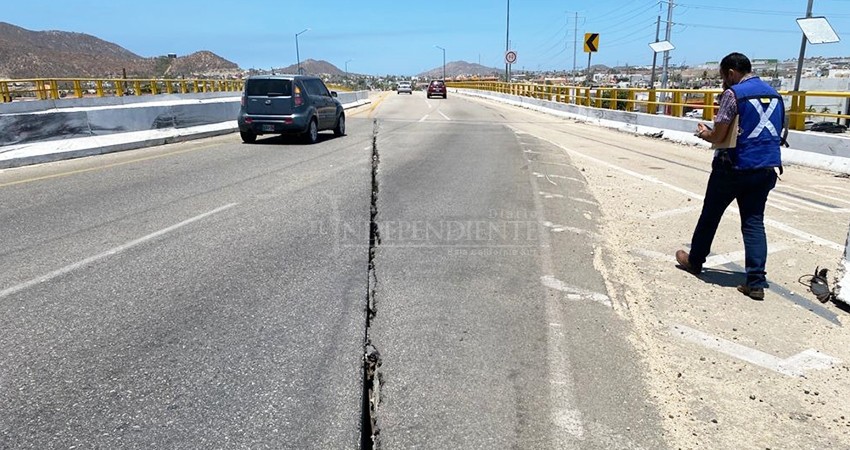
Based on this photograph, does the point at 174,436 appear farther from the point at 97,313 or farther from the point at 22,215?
the point at 22,215

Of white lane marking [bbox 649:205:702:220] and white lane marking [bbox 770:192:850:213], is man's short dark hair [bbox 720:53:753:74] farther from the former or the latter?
white lane marking [bbox 770:192:850:213]

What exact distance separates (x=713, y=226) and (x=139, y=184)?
8.27 m

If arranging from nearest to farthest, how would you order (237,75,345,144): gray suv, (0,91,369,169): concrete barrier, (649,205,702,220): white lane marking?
1. (649,205,702,220): white lane marking
2. (0,91,369,169): concrete barrier
3. (237,75,345,144): gray suv

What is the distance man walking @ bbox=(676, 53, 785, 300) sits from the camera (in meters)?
4.68

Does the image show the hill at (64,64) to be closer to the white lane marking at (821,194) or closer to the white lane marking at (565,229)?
the white lane marking at (565,229)

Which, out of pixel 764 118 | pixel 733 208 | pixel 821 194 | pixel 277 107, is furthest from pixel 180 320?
pixel 277 107

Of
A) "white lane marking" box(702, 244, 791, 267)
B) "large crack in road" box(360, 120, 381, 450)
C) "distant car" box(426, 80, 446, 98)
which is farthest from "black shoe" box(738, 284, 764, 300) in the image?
"distant car" box(426, 80, 446, 98)

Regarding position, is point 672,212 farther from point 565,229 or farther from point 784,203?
point 784,203

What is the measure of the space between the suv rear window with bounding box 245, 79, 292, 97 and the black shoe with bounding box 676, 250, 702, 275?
11671mm

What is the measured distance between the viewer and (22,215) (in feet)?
23.7

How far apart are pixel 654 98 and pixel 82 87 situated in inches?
1080

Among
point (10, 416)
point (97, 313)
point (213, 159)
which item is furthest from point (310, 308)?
point (213, 159)

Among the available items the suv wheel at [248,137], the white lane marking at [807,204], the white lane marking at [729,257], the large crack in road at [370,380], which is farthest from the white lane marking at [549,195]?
the suv wheel at [248,137]

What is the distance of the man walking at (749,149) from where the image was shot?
4.68 m
